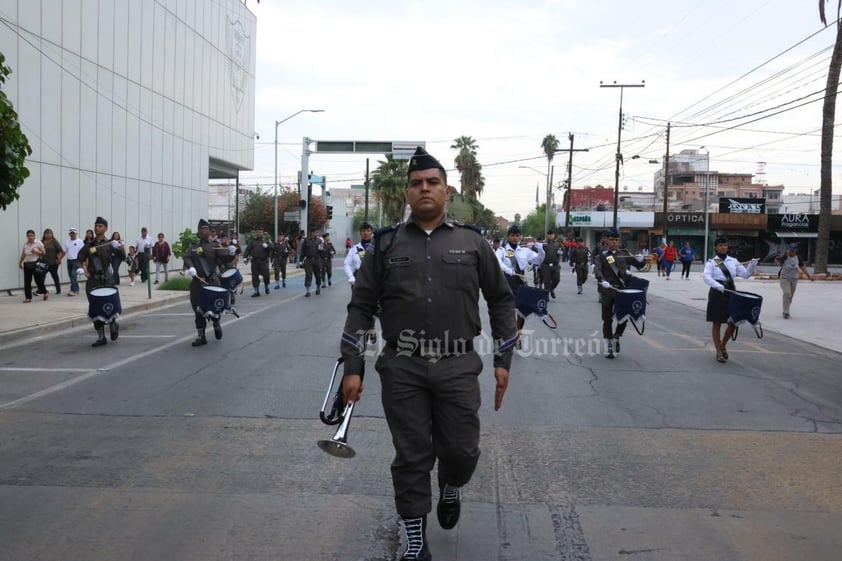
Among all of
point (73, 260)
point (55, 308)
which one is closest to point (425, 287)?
point (55, 308)

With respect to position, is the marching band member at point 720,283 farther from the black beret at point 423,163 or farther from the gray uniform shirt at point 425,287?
the black beret at point 423,163

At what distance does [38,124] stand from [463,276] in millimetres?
20009

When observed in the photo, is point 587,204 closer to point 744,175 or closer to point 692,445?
point 744,175

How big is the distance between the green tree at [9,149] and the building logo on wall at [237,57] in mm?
27534

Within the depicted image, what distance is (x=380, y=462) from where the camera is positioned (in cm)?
563

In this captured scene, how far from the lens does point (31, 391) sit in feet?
26.8

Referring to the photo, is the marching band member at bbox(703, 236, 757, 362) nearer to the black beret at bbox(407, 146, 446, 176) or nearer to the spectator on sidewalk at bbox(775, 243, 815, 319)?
the spectator on sidewalk at bbox(775, 243, 815, 319)

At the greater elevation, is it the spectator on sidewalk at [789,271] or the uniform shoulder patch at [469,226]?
the uniform shoulder patch at [469,226]

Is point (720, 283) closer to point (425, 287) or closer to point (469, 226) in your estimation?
point (469, 226)

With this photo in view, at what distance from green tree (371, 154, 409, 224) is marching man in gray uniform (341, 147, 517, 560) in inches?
2255

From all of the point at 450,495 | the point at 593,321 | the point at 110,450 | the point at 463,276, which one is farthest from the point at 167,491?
the point at 593,321

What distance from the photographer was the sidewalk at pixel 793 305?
14.6 meters

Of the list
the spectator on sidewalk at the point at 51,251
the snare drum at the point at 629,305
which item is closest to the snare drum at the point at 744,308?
the snare drum at the point at 629,305

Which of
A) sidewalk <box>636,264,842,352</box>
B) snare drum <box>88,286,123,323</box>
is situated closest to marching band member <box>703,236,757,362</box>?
sidewalk <box>636,264,842,352</box>
